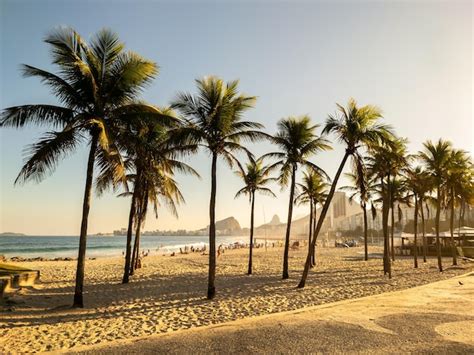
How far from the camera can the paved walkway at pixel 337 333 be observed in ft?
21.5

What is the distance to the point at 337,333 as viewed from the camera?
7.41 m

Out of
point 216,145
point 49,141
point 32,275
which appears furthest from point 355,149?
point 32,275

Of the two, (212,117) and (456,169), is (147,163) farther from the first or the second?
(456,169)

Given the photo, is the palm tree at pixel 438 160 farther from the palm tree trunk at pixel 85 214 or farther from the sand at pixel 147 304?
the palm tree trunk at pixel 85 214

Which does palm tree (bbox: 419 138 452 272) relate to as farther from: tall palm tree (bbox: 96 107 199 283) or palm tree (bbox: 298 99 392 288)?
tall palm tree (bbox: 96 107 199 283)

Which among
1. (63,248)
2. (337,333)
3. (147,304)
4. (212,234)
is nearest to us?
(337,333)

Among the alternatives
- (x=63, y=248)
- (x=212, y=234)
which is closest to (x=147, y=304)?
(x=212, y=234)

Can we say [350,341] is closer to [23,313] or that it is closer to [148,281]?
[23,313]

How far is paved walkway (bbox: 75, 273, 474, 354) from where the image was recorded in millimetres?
6559

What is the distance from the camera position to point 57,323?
30.0 feet

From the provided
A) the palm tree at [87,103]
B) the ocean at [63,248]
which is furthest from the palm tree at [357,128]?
the ocean at [63,248]

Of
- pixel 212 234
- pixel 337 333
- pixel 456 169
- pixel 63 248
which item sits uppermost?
pixel 456 169

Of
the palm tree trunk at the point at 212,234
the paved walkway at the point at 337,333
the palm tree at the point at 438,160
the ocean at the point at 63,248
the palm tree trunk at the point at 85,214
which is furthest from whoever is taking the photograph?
the ocean at the point at 63,248

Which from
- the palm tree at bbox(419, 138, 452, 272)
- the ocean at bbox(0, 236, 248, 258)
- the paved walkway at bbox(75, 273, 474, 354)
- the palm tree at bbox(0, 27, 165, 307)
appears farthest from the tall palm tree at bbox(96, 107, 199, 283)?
the ocean at bbox(0, 236, 248, 258)
